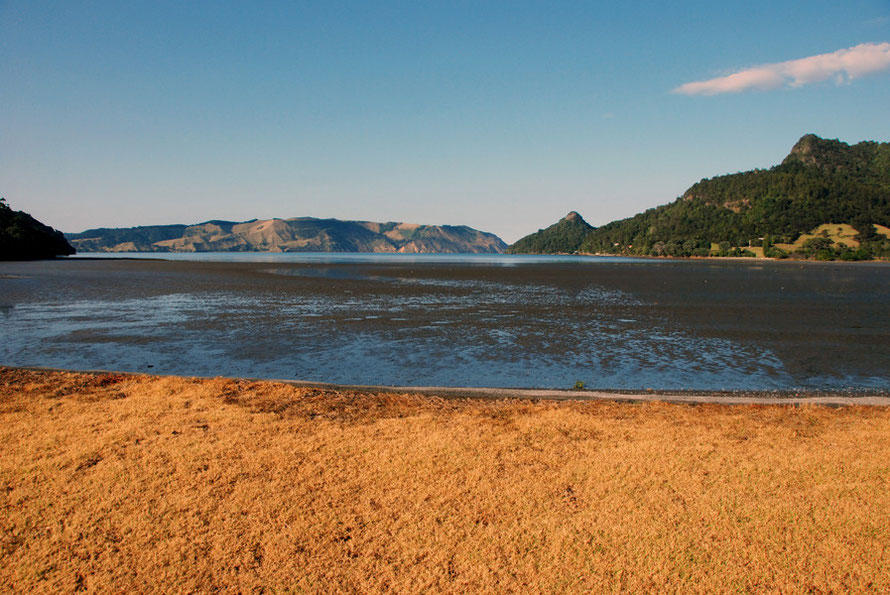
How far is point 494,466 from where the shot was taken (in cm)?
696

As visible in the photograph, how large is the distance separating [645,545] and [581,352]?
1341cm

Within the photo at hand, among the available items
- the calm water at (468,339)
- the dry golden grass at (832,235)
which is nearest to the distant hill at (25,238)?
the calm water at (468,339)

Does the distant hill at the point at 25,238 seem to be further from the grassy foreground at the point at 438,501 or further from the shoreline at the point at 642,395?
the grassy foreground at the point at 438,501

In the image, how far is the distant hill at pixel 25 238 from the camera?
110 m

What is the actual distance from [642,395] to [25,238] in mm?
139552

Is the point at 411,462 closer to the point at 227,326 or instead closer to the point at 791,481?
the point at 791,481

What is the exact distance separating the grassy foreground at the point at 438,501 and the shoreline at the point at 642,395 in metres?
1.85

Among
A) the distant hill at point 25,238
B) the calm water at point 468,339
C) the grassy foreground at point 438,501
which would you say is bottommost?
the calm water at point 468,339

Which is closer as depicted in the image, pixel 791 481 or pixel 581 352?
pixel 791 481

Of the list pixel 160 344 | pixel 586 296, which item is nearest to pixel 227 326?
pixel 160 344

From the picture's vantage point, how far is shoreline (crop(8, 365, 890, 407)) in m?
11.2

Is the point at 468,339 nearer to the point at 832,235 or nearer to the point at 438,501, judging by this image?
the point at 438,501

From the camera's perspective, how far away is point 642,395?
1201 cm

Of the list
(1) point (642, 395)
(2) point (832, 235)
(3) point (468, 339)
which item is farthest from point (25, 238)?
(2) point (832, 235)
